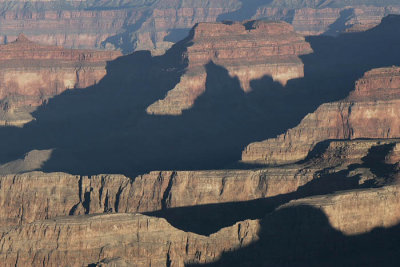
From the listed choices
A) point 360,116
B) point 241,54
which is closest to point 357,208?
point 360,116

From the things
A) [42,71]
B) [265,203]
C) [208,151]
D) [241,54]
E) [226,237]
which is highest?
[241,54]

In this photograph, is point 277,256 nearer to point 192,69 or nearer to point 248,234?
point 248,234

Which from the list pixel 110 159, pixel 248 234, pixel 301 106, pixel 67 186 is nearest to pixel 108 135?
pixel 110 159

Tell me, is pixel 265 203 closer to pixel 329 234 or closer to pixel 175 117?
pixel 329 234

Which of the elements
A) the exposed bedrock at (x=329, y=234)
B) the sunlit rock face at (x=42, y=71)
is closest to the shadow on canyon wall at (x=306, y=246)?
the exposed bedrock at (x=329, y=234)

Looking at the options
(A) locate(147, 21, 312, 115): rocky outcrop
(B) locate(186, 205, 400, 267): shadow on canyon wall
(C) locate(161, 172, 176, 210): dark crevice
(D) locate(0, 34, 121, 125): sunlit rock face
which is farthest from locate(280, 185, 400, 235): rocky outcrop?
(D) locate(0, 34, 121, 125): sunlit rock face

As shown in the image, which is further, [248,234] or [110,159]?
[110,159]

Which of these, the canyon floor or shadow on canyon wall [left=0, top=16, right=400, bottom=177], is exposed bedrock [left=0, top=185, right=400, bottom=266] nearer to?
the canyon floor

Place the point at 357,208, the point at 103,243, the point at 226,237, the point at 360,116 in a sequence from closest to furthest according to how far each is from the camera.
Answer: the point at 103,243, the point at 226,237, the point at 357,208, the point at 360,116
